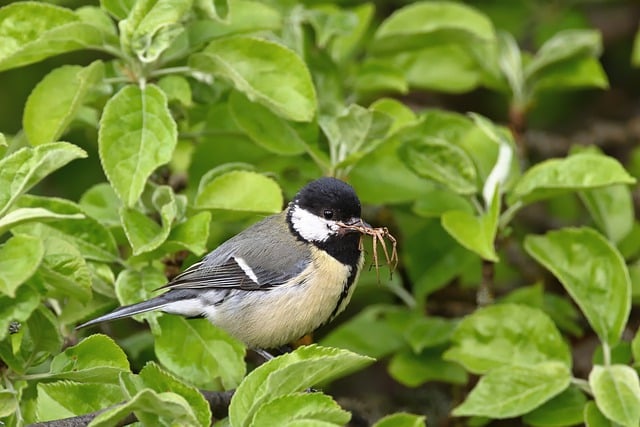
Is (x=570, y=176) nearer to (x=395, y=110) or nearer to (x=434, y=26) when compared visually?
(x=395, y=110)

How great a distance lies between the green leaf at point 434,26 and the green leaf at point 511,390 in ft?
4.52

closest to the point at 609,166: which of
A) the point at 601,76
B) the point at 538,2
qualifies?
the point at 601,76

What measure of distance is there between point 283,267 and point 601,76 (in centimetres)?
172

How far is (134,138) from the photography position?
2943mm

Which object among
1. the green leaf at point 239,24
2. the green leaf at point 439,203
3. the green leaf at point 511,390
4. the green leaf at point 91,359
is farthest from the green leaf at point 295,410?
the green leaf at point 239,24

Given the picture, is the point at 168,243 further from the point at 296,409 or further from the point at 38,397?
the point at 296,409

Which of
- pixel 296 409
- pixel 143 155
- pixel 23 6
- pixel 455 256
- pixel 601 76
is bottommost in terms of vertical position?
pixel 455 256

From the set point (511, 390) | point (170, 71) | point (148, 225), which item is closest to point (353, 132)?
point (170, 71)

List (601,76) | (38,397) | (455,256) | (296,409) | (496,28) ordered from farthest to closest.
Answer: (496,28) → (601,76) → (455,256) → (38,397) → (296,409)

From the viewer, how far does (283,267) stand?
124 inches

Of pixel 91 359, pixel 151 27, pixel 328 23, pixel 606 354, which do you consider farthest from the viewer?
pixel 328 23

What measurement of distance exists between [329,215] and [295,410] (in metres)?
1.00

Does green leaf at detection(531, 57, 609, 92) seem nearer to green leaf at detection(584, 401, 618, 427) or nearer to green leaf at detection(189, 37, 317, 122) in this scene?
green leaf at detection(189, 37, 317, 122)

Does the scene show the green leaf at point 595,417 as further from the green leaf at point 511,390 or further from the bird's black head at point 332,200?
the bird's black head at point 332,200
